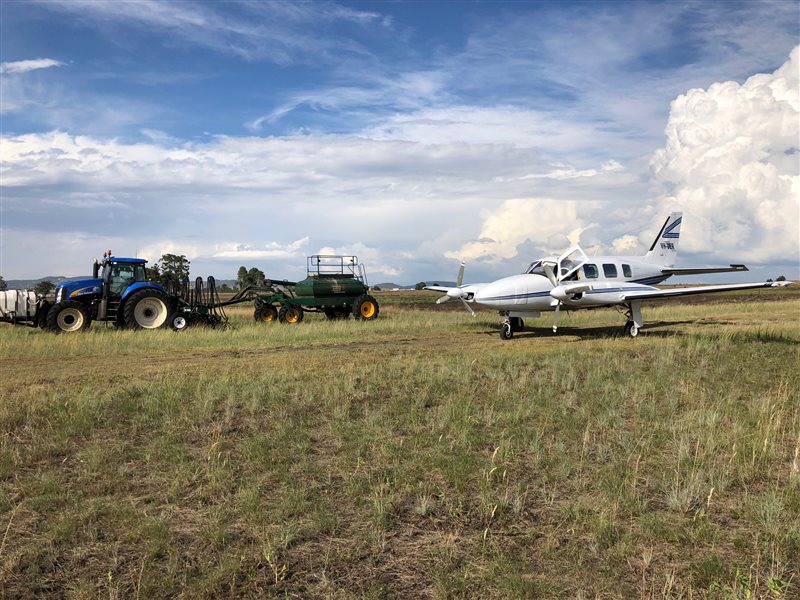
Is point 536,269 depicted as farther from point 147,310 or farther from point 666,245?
point 147,310

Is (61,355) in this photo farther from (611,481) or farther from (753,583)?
(753,583)

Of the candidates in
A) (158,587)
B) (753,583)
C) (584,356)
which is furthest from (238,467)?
(584,356)

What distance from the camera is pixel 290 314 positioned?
2550cm

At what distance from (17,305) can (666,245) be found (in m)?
23.1

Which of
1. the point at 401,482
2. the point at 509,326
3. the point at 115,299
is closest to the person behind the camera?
the point at 401,482

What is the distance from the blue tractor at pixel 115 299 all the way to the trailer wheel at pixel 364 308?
26.5ft

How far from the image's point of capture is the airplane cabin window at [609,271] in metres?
19.1

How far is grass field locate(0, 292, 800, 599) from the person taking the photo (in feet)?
14.9

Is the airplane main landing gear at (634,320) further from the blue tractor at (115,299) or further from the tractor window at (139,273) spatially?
the tractor window at (139,273)

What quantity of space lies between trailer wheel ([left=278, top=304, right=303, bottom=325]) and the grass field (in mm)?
12975

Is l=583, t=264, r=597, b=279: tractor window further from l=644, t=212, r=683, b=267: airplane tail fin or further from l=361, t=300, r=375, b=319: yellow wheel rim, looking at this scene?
l=361, t=300, r=375, b=319: yellow wheel rim

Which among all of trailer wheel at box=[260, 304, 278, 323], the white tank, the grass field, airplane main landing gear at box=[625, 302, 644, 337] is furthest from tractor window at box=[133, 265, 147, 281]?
airplane main landing gear at box=[625, 302, 644, 337]

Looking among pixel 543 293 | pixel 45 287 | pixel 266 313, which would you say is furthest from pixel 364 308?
pixel 45 287

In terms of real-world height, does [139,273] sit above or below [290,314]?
above
